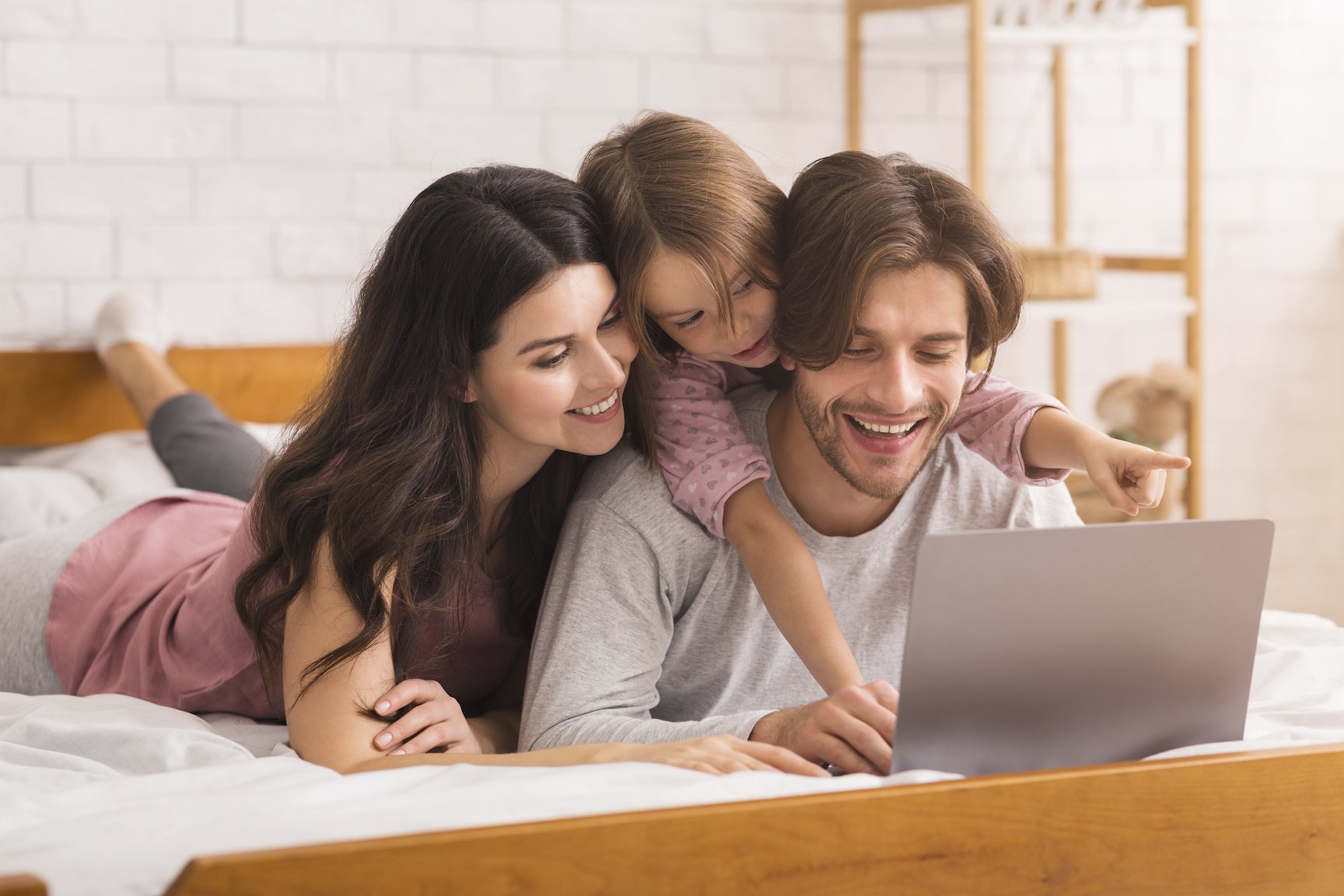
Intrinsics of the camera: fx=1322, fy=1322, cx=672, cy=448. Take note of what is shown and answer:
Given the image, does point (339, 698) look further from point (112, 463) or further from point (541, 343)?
point (112, 463)

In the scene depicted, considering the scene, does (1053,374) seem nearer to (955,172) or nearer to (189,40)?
(955,172)

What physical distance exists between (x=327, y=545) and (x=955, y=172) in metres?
2.01

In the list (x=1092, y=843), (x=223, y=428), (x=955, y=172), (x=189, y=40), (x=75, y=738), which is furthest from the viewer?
(x=955, y=172)

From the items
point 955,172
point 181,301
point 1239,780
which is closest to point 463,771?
point 1239,780

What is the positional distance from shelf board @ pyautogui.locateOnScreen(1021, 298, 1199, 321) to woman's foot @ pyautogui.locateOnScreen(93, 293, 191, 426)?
1539 millimetres

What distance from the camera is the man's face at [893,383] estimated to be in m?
1.26

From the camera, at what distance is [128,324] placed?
7.65ft

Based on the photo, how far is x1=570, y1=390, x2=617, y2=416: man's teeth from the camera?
1.32 meters

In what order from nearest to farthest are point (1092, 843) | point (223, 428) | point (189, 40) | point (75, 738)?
point (1092, 843) < point (75, 738) < point (223, 428) < point (189, 40)

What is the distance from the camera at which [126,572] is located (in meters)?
1.64

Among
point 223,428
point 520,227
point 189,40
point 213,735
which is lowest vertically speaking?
point 213,735

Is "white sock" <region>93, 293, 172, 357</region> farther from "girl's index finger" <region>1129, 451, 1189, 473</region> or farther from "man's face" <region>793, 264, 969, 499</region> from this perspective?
"girl's index finger" <region>1129, 451, 1189, 473</region>

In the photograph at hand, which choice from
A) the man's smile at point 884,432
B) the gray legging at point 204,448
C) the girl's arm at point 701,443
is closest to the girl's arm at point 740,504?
the girl's arm at point 701,443

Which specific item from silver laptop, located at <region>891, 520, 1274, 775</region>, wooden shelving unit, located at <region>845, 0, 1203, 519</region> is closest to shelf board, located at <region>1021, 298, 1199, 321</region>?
wooden shelving unit, located at <region>845, 0, 1203, 519</region>
